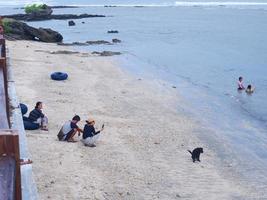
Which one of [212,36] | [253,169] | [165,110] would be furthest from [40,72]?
[212,36]

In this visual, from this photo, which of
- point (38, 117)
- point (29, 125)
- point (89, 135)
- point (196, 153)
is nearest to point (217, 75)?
point (196, 153)

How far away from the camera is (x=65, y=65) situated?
29.3 meters

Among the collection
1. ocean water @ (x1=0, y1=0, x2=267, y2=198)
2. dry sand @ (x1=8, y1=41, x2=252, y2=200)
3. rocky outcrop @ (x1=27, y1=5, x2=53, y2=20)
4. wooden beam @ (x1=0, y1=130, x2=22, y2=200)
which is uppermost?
wooden beam @ (x1=0, y1=130, x2=22, y2=200)

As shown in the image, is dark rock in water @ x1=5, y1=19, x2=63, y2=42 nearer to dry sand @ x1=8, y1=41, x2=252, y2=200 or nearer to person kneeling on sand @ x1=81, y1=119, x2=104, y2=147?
dry sand @ x1=8, y1=41, x2=252, y2=200

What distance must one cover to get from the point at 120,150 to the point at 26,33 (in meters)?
32.0

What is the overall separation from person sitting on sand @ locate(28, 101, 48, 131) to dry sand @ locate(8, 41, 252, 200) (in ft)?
0.85

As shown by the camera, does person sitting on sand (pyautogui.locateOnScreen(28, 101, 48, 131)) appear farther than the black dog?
Yes

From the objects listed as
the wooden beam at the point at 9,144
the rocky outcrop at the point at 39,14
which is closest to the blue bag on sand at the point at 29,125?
the wooden beam at the point at 9,144

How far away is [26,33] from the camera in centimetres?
4281

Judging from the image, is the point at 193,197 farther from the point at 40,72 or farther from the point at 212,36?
the point at 212,36

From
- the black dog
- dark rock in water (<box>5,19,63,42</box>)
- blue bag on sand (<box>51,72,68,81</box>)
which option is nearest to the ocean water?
the black dog

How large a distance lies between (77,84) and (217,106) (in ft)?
19.6

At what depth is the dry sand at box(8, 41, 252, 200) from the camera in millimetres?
9977

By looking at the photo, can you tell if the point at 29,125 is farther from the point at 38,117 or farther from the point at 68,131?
the point at 68,131
